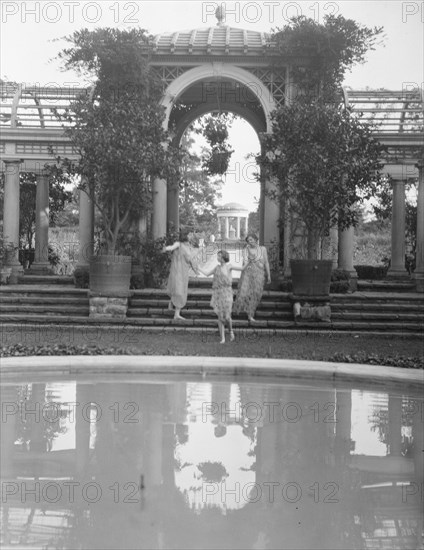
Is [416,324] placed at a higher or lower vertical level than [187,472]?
higher

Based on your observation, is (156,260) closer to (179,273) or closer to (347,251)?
(179,273)

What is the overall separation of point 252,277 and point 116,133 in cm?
355

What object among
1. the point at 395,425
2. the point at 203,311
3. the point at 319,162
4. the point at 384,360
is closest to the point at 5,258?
the point at 203,311

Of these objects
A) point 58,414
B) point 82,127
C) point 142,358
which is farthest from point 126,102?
point 58,414

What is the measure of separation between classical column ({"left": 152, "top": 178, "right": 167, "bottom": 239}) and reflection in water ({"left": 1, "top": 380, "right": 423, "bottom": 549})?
877 cm

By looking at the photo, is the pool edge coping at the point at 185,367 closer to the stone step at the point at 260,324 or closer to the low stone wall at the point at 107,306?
the stone step at the point at 260,324

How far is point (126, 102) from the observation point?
47.0 ft

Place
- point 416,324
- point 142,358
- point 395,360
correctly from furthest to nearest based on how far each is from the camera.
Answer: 1. point 416,324
2. point 395,360
3. point 142,358

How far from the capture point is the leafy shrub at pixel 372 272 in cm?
2158

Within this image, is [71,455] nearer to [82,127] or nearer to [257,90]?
[82,127]

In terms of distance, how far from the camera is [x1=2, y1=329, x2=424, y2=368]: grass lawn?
32.5ft

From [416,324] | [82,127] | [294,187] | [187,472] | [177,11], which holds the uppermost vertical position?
[177,11]

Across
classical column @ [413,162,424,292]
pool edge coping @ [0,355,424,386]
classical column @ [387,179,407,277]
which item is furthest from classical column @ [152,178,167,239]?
pool edge coping @ [0,355,424,386]

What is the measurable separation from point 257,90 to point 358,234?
1001 inches
